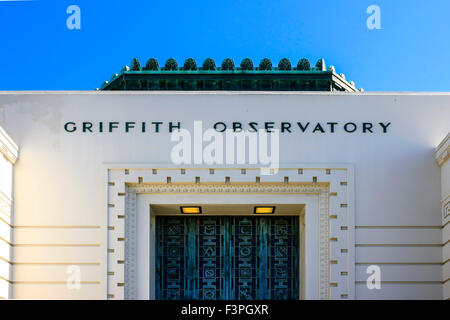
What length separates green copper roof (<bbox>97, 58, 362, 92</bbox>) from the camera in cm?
1967

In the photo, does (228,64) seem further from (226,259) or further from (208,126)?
(226,259)

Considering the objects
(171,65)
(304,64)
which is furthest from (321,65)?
(171,65)

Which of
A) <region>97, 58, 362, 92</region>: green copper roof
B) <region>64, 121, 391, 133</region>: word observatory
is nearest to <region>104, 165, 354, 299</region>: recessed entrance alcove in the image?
<region>64, 121, 391, 133</region>: word observatory

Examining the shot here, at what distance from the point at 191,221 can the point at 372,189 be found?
132 inches

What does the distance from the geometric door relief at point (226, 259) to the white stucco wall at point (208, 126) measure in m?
1.47

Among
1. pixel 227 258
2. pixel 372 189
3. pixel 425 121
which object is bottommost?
pixel 227 258

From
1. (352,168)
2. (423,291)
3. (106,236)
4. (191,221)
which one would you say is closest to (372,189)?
(352,168)

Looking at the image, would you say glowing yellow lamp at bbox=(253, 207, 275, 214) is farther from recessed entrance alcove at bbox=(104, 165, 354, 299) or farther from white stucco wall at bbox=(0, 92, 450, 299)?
white stucco wall at bbox=(0, 92, 450, 299)

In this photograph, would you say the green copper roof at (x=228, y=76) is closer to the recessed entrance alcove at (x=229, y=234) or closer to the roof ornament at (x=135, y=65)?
the roof ornament at (x=135, y=65)

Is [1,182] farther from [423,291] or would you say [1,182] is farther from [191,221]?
[423,291]

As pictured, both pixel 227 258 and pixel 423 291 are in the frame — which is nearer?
pixel 423 291

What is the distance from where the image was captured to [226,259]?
18.7 metres
